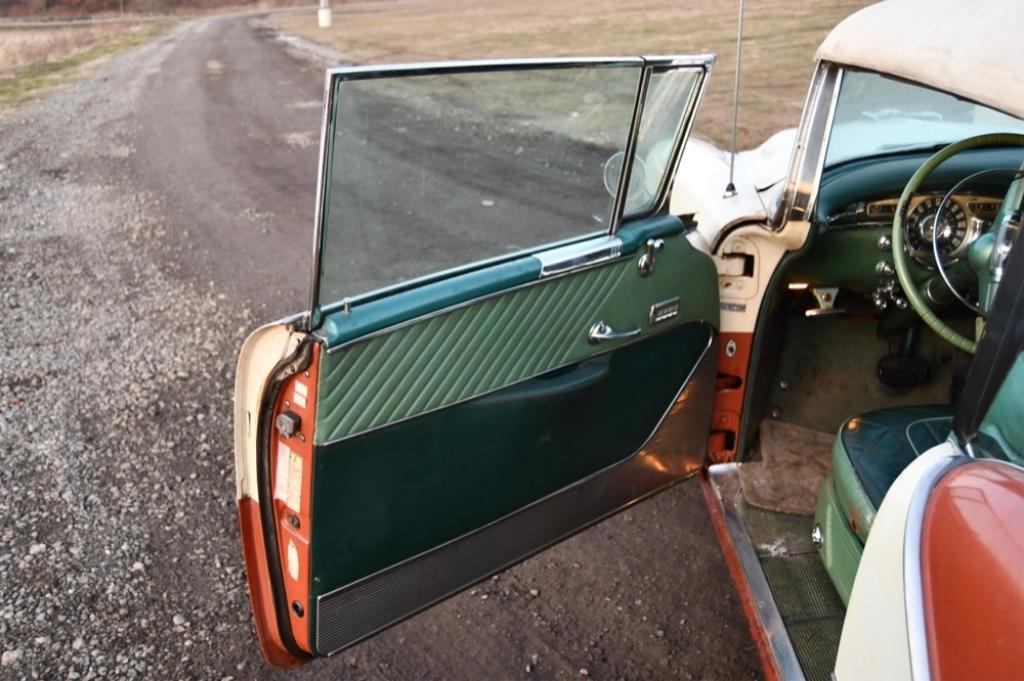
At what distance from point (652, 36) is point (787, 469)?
14362mm

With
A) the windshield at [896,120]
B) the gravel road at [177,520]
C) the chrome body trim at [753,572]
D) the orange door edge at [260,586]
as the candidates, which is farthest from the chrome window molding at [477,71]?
the gravel road at [177,520]

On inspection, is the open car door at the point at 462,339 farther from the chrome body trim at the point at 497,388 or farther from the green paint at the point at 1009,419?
the green paint at the point at 1009,419

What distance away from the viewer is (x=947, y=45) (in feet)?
8.12

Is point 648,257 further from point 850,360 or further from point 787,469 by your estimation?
point 850,360

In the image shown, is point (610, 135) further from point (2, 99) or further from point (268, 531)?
point (2, 99)

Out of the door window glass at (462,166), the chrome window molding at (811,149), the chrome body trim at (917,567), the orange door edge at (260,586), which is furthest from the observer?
the chrome window molding at (811,149)

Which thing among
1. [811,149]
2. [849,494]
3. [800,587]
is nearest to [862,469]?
[849,494]

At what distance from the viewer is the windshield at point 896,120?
146 inches

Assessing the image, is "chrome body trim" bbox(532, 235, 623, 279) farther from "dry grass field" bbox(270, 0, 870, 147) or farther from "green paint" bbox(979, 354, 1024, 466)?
"dry grass field" bbox(270, 0, 870, 147)

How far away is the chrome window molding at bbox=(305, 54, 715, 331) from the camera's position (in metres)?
2.22

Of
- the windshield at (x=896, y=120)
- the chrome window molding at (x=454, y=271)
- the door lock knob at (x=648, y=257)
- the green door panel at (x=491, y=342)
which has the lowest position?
the green door panel at (x=491, y=342)

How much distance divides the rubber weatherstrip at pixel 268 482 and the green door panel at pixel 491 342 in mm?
72

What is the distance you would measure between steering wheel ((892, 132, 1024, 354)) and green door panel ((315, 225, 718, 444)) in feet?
2.11

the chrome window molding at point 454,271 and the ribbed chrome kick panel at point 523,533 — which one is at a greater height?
the chrome window molding at point 454,271
